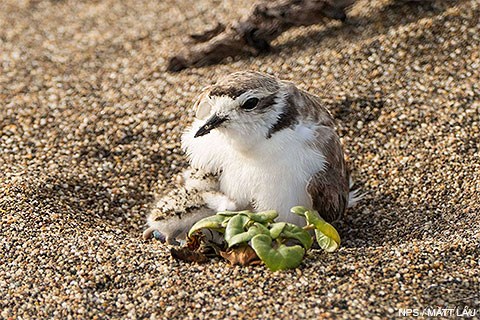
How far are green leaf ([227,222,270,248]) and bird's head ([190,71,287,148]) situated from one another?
0.52 m

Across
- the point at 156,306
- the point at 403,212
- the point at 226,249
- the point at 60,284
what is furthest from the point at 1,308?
the point at 403,212

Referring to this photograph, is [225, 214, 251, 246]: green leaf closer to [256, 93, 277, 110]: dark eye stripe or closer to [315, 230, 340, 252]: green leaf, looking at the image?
[315, 230, 340, 252]: green leaf

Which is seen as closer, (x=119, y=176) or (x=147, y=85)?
(x=119, y=176)

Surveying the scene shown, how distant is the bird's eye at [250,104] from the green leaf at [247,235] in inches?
25.4

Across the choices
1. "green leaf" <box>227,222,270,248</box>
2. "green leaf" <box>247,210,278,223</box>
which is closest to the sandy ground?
"green leaf" <box>227,222,270,248</box>

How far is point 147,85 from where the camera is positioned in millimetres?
6398

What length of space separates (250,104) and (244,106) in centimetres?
4

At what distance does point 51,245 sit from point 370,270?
1.75 meters

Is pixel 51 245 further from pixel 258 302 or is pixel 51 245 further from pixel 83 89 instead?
pixel 83 89

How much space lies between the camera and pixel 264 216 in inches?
170

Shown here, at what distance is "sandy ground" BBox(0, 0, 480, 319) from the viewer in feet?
13.3

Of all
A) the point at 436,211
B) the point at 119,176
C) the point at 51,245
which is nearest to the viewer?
the point at 51,245

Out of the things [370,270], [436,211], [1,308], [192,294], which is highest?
[1,308]

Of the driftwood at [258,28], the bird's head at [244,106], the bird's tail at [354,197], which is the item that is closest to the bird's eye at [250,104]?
the bird's head at [244,106]
